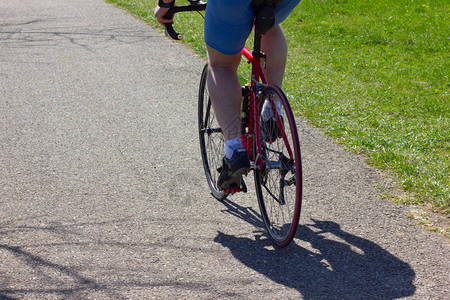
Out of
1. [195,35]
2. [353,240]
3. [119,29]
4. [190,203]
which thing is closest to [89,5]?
[119,29]

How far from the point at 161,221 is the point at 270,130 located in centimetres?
95

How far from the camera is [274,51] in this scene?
3367mm

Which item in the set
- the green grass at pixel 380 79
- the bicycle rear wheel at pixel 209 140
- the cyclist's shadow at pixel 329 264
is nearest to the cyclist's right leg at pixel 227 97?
the cyclist's shadow at pixel 329 264

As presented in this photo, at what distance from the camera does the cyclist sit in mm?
2957

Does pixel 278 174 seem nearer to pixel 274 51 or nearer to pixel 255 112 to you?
pixel 255 112

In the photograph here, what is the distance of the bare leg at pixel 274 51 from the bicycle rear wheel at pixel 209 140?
2.18 feet

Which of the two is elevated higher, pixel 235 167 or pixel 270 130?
pixel 270 130

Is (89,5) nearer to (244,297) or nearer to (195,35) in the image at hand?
(195,35)

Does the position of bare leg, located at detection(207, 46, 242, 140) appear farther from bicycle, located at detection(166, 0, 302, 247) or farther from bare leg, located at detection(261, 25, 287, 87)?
bare leg, located at detection(261, 25, 287, 87)

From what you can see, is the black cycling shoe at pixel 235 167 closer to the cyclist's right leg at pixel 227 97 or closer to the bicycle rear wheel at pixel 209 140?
the cyclist's right leg at pixel 227 97

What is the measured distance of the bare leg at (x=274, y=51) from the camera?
11.1 feet

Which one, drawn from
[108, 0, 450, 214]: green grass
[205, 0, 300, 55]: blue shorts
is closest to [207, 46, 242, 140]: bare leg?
[205, 0, 300, 55]: blue shorts

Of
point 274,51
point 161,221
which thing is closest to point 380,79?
point 274,51

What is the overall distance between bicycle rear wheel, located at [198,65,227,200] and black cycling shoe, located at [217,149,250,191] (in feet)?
2.07
